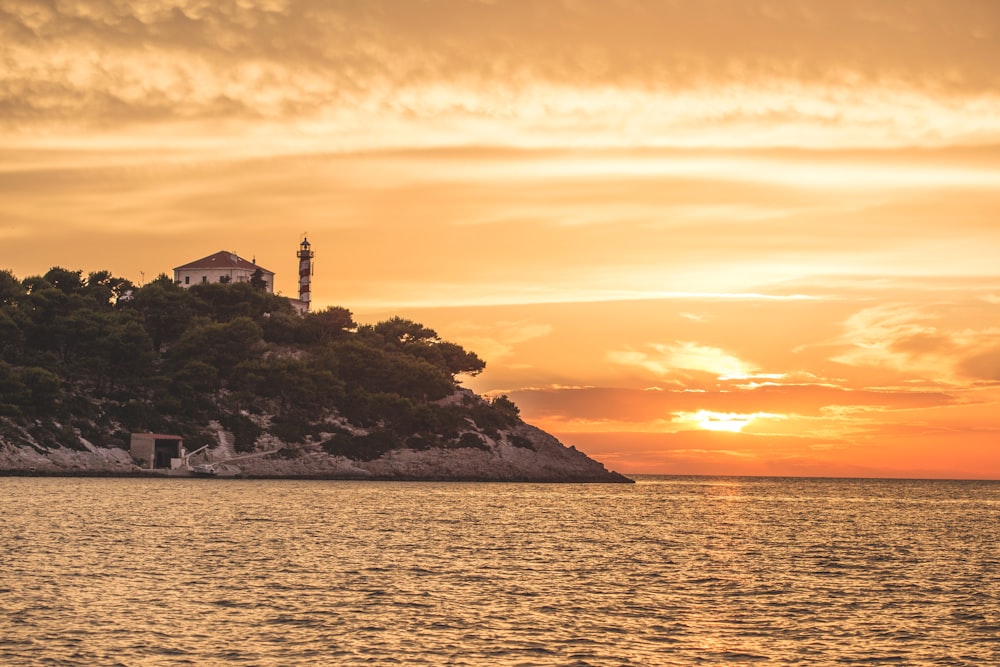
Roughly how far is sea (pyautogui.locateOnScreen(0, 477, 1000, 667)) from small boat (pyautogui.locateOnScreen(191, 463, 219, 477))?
84813 mm

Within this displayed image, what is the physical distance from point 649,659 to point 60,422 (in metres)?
152

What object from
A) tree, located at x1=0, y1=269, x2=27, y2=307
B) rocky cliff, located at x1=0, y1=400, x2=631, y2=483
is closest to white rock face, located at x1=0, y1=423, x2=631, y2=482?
rocky cliff, located at x1=0, y1=400, x2=631, y2=483

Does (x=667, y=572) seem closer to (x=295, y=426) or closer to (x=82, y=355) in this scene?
(x=295, y=426)

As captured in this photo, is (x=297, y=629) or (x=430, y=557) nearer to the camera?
(x=297, y=629)

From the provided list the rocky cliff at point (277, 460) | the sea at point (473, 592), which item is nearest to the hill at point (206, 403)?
the rocky cliff at point (277, 460)

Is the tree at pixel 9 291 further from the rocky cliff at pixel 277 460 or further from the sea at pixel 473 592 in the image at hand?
the sea at pixel 473 592

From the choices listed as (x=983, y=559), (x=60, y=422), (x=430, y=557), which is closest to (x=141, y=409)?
(x=60, y=422)

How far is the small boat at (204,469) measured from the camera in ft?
546

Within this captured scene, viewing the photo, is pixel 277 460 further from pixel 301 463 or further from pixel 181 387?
pixel 181 387

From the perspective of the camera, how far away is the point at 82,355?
184 meters

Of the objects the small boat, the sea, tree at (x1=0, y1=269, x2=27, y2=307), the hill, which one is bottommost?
the sea

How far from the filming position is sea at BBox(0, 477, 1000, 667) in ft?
97.9

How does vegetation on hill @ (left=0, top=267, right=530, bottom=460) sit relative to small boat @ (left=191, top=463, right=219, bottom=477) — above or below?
above

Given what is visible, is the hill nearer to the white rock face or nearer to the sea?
the white rock face
